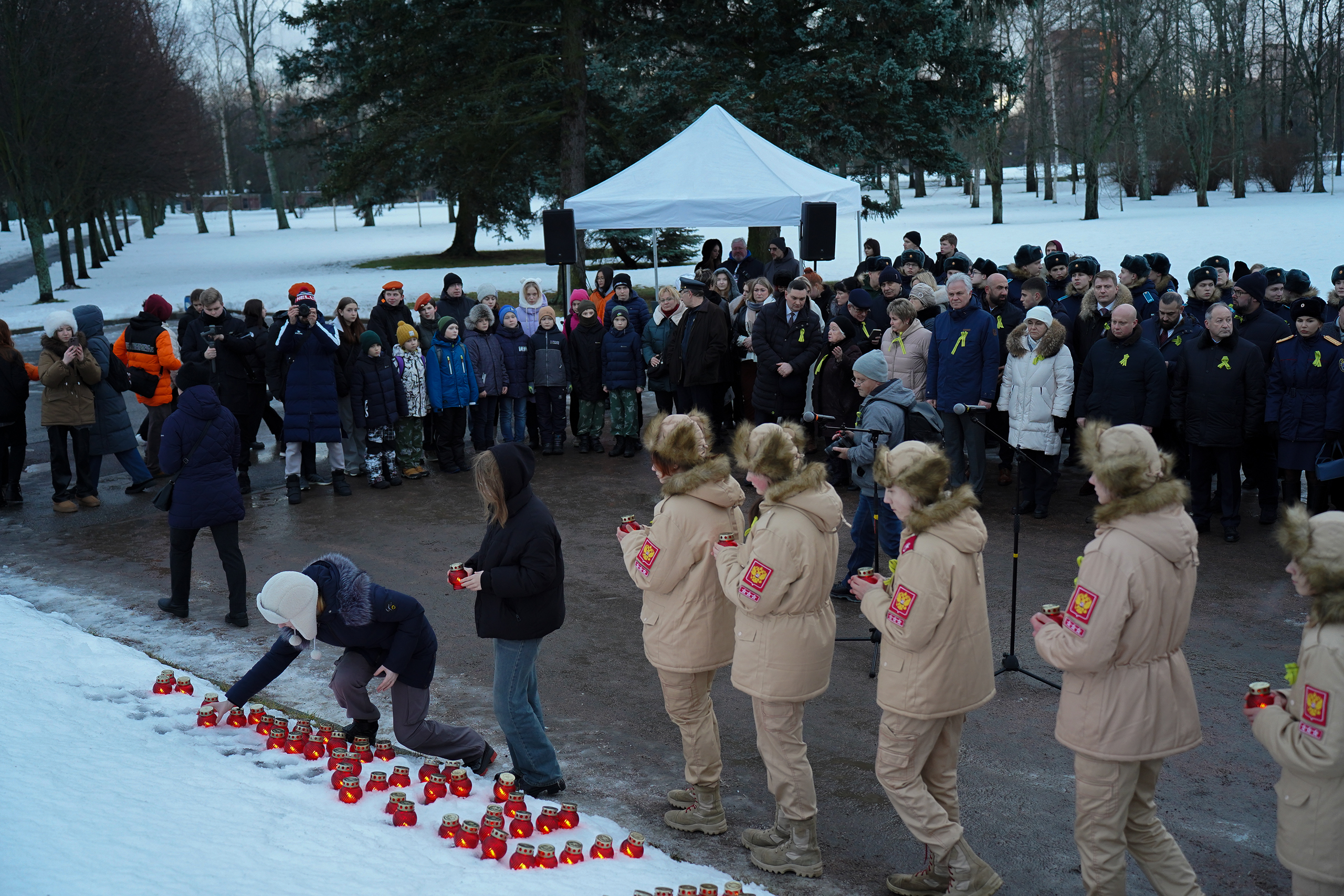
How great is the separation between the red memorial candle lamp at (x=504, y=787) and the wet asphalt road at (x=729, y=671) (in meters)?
0.51

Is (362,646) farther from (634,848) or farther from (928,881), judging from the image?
(928,881)

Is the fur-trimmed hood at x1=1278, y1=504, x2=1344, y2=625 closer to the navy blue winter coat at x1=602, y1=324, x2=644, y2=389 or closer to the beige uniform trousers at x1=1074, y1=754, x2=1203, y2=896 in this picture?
the beige uniform trousers at x1=1074, y1=754, x2=1203, y2=896

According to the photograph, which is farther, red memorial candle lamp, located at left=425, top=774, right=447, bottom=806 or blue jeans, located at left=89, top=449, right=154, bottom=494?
blue jeans, located at left=89, top=449, right=154, bottom=494

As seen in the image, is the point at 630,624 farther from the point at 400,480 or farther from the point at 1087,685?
the point at 400,480

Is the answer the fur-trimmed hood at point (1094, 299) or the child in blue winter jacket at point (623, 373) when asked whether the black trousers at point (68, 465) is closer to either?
the child in blue winter jacket at point (623, 373)

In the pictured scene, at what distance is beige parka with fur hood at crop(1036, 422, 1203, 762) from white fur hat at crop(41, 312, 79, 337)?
31.9ft

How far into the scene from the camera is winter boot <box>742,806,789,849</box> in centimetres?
454

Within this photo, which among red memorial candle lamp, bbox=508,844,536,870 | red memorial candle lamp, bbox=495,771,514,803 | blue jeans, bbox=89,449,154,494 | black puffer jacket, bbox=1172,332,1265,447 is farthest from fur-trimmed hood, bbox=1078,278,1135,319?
blue jeans, bbox=89,449,154,494

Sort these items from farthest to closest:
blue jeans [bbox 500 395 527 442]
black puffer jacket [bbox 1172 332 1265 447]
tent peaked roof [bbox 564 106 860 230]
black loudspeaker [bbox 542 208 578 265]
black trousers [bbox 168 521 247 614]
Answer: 1. black loudspeaker [bbox 542 208 578 265]
2. tent peaked roof [bbox 564 106 860 230]
3. blue jeans [bbox 500 395 527 442]
4. black puffer jacket [bbox 1172 332 1265 447]
5. black trousers [bbox 168 521 247 614]

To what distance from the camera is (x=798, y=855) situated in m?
4.44

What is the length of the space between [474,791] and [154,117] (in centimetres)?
3959

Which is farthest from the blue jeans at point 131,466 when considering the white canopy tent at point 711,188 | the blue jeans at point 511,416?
the white canopy tent at point 711,188

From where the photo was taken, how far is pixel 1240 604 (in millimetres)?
7477

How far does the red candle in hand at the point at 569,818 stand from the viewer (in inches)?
180
